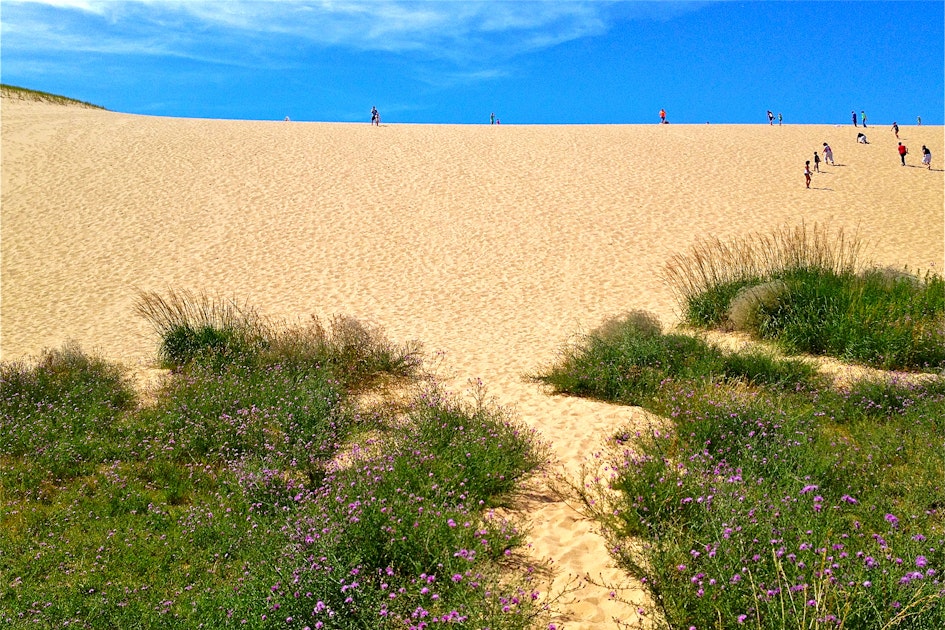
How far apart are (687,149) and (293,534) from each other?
27783 millimetres

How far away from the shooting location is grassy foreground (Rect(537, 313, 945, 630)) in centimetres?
300

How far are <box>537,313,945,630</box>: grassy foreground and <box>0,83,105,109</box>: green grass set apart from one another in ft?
144

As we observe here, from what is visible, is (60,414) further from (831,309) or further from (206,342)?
(831,309)

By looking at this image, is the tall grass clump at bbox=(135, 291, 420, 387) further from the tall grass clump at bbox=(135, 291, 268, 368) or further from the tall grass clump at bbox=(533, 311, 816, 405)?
the tall grass clump at bbox=(533, 311, 816, 405)

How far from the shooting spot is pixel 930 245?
16.1 metres

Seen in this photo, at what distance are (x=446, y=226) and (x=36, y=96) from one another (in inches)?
1358

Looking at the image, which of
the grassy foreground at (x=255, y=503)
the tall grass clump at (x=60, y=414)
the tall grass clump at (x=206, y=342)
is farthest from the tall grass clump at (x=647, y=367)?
the tall grass clump at (x=60, y=414)

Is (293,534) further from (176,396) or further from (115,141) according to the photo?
(115,141)

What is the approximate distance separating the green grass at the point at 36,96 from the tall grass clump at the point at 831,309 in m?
43.2

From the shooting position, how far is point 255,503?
504cm

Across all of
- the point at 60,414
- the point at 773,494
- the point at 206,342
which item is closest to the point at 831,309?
the point at 773,494

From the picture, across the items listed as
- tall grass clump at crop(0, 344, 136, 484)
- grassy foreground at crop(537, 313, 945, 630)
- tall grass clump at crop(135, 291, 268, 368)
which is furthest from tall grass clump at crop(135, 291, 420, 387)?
grassy foreground at crop(537, 313, 945, 630)

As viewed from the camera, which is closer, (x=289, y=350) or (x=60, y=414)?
(x=60, y=414)

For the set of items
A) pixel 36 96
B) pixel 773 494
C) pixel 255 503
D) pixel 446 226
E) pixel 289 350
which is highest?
pixel 36 96
